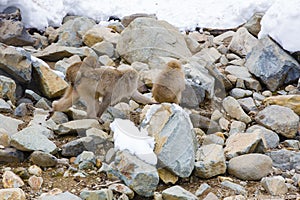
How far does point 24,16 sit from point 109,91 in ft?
10.8

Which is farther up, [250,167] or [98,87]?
[98,87]

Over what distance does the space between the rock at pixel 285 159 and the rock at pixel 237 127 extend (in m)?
0.45

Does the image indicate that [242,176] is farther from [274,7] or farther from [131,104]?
[274,7]

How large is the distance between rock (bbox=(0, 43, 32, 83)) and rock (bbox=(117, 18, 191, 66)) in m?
1.09

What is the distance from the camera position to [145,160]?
3.12 m

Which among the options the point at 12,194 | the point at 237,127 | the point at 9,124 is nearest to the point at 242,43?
the point at 237,127

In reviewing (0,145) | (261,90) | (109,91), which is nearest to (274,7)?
(261,90)

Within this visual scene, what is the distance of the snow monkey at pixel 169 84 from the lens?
12.2ft

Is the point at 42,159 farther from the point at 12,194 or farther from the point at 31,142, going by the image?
the point at 12,194

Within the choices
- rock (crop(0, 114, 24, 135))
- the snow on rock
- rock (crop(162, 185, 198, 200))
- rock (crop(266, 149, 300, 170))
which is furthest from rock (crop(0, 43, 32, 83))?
the snow on rock

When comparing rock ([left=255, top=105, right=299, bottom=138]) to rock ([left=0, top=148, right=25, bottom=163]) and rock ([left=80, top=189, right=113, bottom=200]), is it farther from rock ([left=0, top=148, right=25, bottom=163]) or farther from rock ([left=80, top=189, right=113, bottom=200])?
rock ([left=0, top=148, right=25, bottom=163])

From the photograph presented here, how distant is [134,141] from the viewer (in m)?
3.28

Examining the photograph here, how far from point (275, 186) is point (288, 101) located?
5.37 feet

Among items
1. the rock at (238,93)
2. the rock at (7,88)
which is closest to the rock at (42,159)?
the rock at (7,88)
